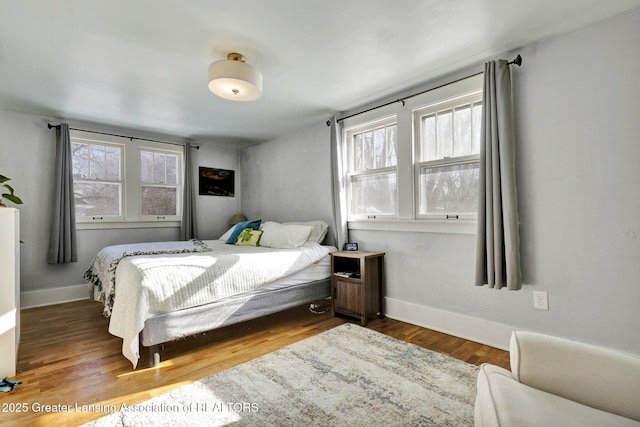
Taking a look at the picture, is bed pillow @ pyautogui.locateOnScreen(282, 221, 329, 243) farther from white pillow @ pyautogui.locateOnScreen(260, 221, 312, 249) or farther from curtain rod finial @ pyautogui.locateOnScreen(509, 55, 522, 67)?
curtain rod finial @ pyautogui.locateOnScreen(509, 55, 522, 67)

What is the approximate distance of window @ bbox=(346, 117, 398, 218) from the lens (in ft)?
10.9

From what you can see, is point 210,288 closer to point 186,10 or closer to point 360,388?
point 360,388

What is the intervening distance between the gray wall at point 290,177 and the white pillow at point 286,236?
0.45 metres

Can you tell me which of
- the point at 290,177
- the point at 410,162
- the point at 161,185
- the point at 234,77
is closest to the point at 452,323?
the point at 410,162

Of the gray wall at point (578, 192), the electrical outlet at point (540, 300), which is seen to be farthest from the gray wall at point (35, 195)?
the electrical outlet at point (540, 300)

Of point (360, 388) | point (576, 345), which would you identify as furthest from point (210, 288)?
point (576, 345)

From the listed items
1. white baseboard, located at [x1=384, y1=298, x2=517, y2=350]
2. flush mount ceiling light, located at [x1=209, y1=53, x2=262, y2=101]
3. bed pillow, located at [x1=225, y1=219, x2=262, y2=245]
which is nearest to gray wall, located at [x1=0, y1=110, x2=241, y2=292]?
bed pillow, located at [x1=225, y1=219, x2=262, y2=245]

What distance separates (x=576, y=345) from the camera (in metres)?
1.11

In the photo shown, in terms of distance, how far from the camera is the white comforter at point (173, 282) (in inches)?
83.6

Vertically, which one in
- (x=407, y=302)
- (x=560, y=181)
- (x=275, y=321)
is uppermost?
(x=560, y=181)

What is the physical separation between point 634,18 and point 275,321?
353cm

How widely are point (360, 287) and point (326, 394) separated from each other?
1321 millimetres

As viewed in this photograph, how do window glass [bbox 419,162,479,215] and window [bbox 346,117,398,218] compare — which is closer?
window glass [bbox 419,162,479,215]

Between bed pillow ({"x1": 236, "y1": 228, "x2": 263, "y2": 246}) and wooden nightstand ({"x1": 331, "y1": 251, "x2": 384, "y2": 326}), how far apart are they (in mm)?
1047
